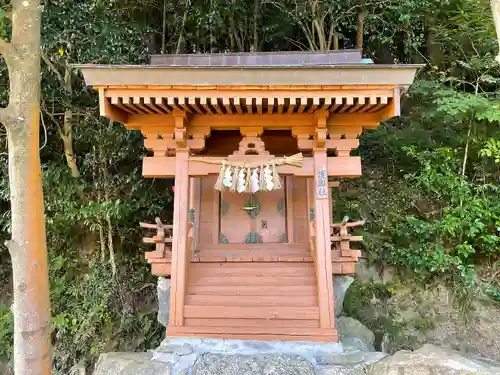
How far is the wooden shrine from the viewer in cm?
409

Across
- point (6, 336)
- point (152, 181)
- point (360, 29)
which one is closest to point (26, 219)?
point (152, 181)

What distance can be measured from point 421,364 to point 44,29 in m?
6.64

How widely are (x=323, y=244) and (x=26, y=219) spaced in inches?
120

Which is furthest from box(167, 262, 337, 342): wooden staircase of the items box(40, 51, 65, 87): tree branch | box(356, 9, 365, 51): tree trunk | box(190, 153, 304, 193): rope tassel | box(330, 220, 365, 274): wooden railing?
box(356, 9, 365, 51): tree trunk

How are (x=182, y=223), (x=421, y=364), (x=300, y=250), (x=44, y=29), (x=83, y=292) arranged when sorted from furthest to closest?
(x=83, y=292)
(x=44, y=29)
(x=300, y=250)
(x=182, y=223)
(x=421, y=364)

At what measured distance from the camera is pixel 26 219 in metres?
2.98

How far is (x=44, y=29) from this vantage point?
19.2ft

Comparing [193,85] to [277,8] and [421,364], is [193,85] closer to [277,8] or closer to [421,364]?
[421,364]

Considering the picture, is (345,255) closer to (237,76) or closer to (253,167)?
(253,167)

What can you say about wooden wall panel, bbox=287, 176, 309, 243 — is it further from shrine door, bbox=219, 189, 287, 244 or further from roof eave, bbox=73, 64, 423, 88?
roof eave, bbox=73, 64, 423, 88

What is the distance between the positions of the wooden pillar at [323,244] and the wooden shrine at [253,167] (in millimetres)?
12

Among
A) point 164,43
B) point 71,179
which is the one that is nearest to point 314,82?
point 71,179

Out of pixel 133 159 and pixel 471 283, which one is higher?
pixel 133 159

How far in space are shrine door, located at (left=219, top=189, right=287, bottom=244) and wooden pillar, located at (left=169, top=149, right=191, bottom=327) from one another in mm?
949
